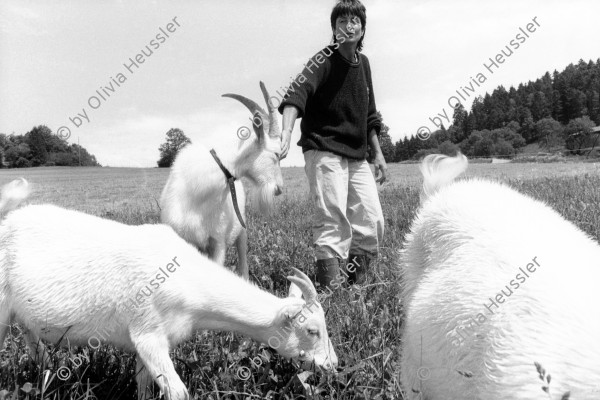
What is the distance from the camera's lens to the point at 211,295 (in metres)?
2.69

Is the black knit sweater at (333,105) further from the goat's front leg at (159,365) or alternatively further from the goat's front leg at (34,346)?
the goat's front leg at (34,346)

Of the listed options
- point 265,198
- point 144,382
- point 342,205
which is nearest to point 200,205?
point 265,198

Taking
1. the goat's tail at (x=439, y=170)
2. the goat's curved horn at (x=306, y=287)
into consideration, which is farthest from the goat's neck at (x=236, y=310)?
the goat's tail at (x=439, y=170)

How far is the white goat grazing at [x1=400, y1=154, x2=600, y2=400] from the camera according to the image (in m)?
1.46

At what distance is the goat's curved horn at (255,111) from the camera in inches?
190

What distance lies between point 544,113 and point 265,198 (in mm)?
122800

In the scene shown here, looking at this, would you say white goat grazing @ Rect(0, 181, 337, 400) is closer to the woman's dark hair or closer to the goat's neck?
the goat's neck

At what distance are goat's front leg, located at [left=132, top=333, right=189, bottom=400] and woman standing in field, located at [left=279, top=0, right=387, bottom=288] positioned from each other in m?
2.14

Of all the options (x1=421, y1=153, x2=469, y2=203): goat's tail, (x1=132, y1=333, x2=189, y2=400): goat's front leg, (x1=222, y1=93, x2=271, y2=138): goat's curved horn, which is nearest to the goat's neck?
(x1=132, y1=333, x2=189, y2=400): goat's front leg

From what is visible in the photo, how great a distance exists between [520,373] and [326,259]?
3.18 m

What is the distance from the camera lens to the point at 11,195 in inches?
140

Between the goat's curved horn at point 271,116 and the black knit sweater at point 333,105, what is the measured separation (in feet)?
1.02

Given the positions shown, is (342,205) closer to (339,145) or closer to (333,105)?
(339,145)

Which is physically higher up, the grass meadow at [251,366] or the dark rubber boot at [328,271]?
the dark rubber boot at [328,271]
